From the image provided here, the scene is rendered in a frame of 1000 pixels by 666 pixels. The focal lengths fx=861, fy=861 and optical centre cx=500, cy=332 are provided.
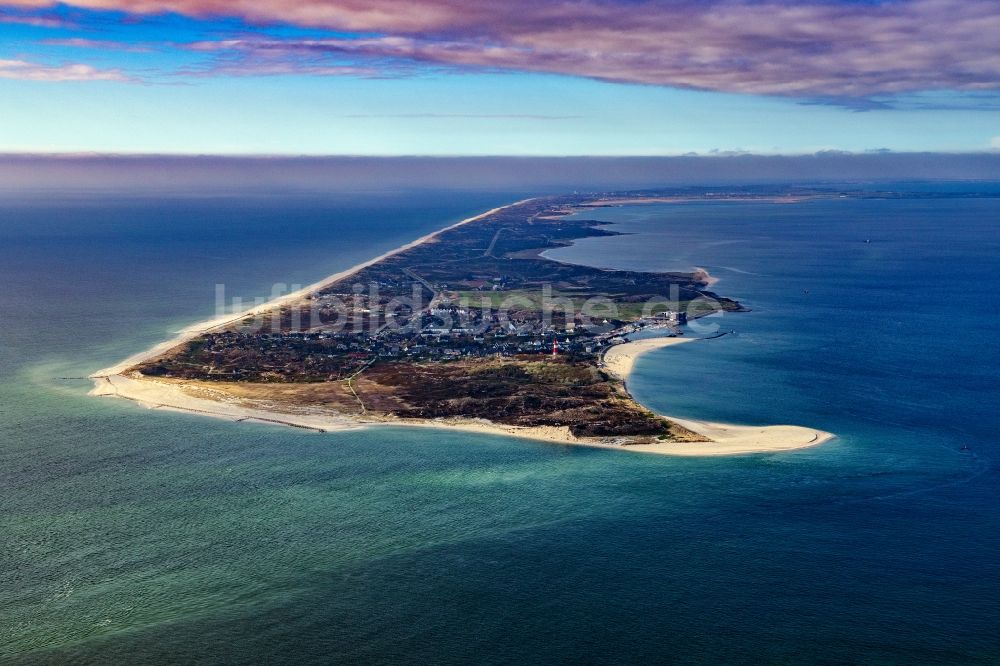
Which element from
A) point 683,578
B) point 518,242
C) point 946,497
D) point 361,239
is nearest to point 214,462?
point 683,578

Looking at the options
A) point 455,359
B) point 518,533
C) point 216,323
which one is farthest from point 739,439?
point 216,323

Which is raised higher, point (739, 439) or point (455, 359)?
point (455, 359)

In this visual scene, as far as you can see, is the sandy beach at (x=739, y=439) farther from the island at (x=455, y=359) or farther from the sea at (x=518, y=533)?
the sea at (x=518, y=533)

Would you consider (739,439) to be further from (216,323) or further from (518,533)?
(216,323)

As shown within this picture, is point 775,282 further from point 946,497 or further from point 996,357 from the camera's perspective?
point 946,497

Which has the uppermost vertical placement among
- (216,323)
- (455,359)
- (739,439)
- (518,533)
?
(216,323)

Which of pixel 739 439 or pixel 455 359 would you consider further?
pixel 455 359

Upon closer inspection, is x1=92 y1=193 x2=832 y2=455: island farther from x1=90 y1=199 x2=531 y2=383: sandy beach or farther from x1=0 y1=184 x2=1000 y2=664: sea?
x1=0 y1=184 x2=1000 y2=664: sea

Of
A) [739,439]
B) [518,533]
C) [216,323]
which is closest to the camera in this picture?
→ [518,533]
